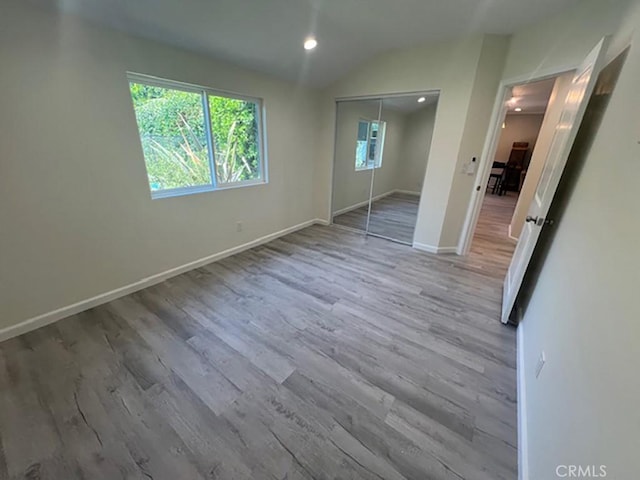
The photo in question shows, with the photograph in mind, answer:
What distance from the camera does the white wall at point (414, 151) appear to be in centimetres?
476

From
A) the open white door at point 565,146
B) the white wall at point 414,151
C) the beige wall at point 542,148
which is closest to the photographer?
the open white door at point 565,146

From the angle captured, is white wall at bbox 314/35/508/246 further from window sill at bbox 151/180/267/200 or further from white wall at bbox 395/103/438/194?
window sill at bbox 151/180/267/200

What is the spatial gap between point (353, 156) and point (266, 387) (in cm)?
453

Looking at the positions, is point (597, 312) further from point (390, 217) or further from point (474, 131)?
point (390, 217)

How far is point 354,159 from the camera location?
17.1 feet

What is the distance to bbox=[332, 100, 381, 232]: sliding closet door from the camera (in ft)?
15.3

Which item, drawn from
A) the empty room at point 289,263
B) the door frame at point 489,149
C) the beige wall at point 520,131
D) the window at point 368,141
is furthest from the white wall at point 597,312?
the beige wall at point 520,131

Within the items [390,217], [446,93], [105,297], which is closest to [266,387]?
[105,297]

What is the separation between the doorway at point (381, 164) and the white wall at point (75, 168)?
8.19 ft

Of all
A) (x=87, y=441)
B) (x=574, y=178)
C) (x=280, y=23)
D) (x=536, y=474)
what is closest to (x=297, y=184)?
(x=280, y=23)

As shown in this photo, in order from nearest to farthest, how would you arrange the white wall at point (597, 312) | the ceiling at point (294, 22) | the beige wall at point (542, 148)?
the white wall at point (597, 312), the ceiling at point (294, 22), the beige wall at point (542, 148)

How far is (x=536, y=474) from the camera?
1.08 meters

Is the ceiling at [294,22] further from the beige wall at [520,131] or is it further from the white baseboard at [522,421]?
the beige wall at [520,131]

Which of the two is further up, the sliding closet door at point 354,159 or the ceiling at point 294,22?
the ceiling at point 294,22
